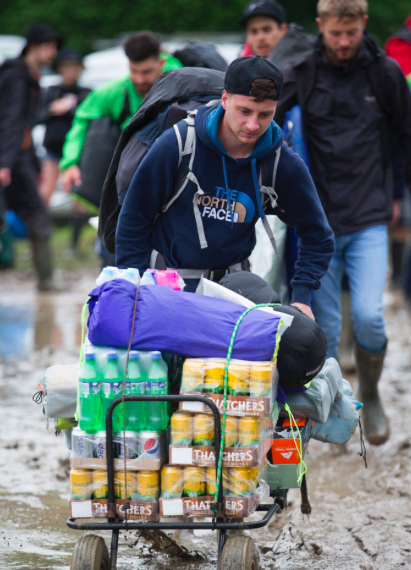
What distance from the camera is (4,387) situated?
6125 millimetres

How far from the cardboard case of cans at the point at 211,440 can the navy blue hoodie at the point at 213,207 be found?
3.03 ft

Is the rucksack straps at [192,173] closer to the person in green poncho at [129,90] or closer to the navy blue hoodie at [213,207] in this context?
the navy blue hoodie at [213,207]

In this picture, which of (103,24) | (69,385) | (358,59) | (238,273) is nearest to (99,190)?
(358,59)

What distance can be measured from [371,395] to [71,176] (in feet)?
8.24

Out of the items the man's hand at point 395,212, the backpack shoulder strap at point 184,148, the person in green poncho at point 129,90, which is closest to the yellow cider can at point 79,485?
the backpack shoulder strap at point 184,148

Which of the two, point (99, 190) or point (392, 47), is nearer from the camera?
point (99, 190)

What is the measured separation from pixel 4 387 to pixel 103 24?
17.6 metres

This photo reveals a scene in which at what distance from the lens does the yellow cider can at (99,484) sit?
291cm

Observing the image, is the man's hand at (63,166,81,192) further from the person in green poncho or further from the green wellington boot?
the green wellington boot

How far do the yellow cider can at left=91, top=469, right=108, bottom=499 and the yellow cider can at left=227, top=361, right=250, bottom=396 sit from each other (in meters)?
0.53

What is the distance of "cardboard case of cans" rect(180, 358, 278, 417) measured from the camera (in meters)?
2.80

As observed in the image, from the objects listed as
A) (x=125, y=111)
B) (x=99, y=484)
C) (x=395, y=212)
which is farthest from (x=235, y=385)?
(x=395, y=212)

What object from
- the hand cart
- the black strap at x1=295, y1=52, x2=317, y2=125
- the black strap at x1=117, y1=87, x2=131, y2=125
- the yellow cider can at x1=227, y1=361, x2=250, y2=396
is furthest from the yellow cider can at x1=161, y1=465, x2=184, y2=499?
the black strap at x1=117, y1=87, x2=131, y2=125

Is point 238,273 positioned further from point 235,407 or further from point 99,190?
point 99,190
